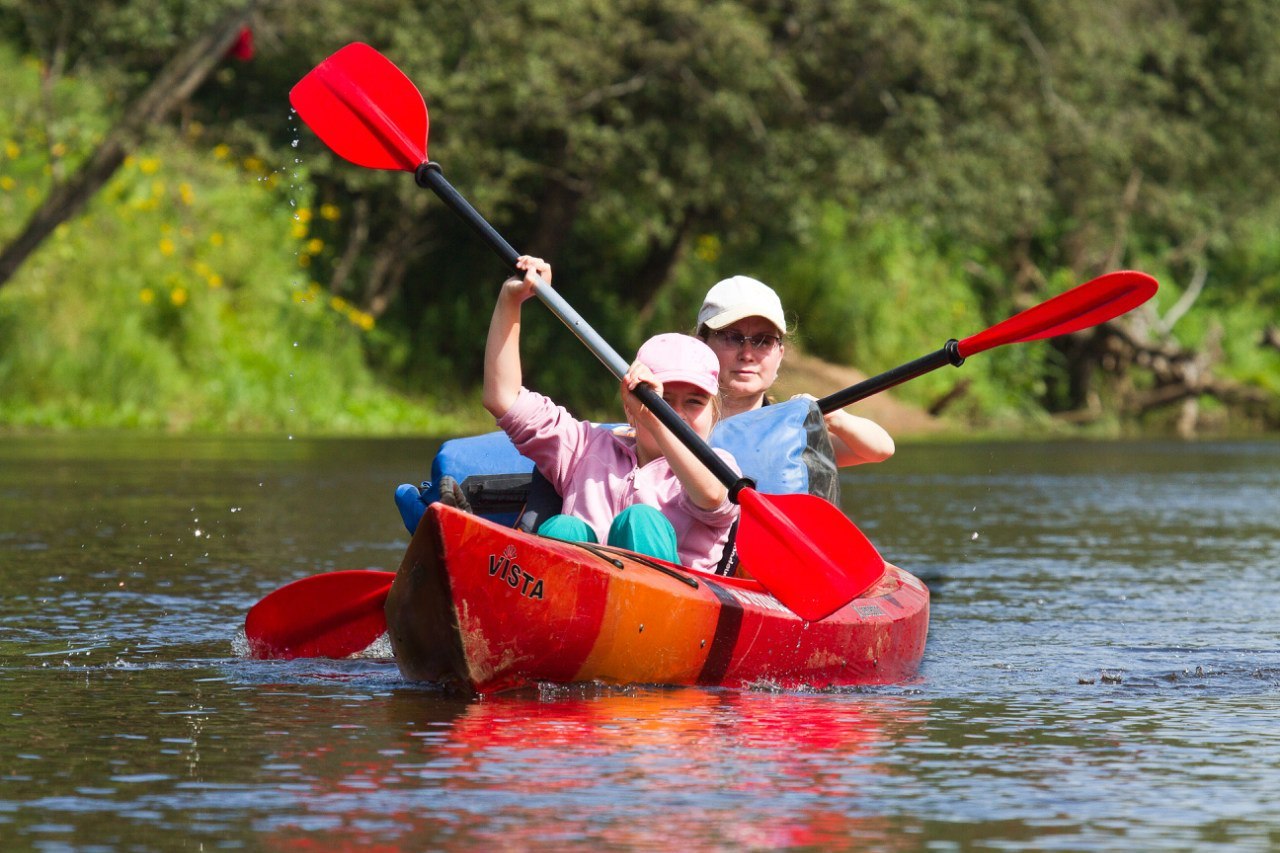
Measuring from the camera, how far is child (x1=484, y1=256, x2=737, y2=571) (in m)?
5.25

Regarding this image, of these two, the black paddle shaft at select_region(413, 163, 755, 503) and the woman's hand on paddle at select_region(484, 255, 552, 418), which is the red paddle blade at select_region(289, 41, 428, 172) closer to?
the black paddle shaft at select_region(413, 163, 755, 503)

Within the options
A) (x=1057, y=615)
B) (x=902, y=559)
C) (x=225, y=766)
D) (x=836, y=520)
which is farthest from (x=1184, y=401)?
(x=225, y=766)

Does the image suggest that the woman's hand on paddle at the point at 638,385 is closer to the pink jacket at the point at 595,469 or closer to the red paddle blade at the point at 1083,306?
the pink jacket at the point at 595,469

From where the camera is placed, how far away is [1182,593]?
7.77 metres

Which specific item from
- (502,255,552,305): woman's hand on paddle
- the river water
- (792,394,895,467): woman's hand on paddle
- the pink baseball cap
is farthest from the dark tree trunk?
the pink baseball cap

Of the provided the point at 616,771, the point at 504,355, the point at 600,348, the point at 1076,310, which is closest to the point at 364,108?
the point at 600,348

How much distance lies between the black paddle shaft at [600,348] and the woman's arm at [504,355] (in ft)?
0.51

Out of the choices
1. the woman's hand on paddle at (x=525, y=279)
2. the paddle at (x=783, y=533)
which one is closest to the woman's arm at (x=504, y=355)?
the woman's hand on paddle at (x=525, y=279)

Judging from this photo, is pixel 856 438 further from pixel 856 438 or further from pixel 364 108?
pixel 364 108

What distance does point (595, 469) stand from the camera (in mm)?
5410

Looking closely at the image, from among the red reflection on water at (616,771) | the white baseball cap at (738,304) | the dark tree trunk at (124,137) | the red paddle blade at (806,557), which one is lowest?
the red reflection on water at (616,771)

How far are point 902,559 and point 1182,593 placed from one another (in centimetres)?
152

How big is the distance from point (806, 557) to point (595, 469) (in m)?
0.60

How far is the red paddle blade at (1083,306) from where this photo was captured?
6977mm
